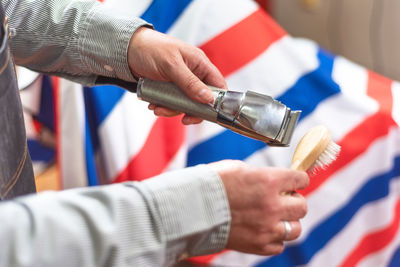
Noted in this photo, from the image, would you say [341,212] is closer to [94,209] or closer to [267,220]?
[267,220]

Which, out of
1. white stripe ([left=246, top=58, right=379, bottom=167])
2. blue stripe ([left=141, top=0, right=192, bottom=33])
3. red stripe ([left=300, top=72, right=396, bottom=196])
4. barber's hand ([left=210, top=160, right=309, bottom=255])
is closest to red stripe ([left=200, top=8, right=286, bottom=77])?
blue stripe ([left=141, top=0, right=192, bottom=33])

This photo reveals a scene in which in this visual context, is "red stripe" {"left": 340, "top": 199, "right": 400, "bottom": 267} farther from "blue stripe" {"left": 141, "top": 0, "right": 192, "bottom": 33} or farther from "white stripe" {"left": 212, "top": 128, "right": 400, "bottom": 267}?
"blue stripe" {"left": 141, "top": 0, "right": 192, "bottom": 33}

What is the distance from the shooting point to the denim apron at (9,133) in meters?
0.63

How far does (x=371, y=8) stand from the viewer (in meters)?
1.72

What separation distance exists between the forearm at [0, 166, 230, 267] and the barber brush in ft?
0.55

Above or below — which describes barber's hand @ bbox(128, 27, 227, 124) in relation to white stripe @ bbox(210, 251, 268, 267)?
above

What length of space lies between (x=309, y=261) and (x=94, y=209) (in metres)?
0.73

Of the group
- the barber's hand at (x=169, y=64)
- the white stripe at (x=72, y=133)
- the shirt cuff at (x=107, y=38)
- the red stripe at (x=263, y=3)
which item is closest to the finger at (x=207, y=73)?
the barber's hand at (x=169, y=64)

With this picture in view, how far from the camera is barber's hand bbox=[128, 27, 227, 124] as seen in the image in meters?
0.72

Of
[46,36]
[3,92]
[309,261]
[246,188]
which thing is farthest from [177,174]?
[309,261]

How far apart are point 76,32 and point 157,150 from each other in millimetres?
427

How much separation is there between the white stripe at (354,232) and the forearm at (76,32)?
63cm

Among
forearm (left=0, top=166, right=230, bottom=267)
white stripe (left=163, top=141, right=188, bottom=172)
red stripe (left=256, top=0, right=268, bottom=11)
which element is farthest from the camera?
red stripe (left=256, top=0, right=268, bottom=11)

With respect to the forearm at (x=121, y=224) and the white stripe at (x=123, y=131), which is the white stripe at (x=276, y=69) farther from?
the forearm at (x=121, y=224)
